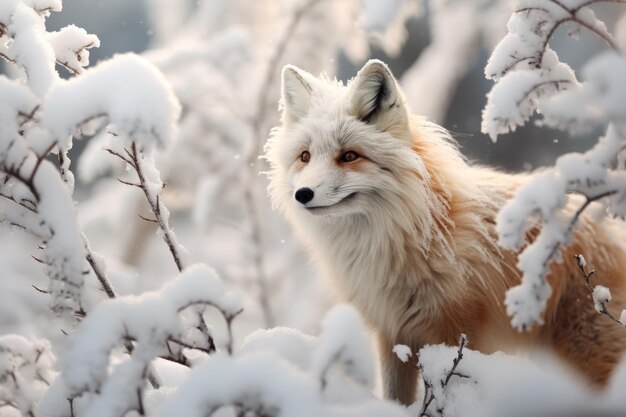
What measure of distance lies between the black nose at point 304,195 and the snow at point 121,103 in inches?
40.4

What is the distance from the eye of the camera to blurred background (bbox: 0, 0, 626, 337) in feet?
16.2

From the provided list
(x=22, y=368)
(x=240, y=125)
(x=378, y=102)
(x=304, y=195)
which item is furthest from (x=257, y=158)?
(x=22, y=368)

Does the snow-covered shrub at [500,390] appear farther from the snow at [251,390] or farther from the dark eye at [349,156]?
the dark eye at [349,156]

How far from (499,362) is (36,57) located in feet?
5.13

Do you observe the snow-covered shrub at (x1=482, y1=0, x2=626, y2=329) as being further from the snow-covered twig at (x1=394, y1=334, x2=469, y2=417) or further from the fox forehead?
the fox forehead

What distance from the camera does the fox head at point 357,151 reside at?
→ 2.53 metres

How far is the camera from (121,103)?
54.0 inches

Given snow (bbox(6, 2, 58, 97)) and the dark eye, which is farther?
the dark eye

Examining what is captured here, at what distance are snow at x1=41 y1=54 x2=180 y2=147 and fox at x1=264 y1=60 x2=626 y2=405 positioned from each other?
107cm

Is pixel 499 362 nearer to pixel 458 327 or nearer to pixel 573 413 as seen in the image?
pixel 573 413

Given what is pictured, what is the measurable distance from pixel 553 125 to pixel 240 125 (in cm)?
535

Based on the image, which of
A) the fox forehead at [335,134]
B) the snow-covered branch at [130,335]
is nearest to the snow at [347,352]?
the snow-covered branch at [130,335]

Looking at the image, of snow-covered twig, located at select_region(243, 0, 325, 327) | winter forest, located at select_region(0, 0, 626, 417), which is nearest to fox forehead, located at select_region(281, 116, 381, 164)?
winter forest, located at select_region(0, 0, 626, 417)

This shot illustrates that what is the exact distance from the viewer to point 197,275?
1.44 m
